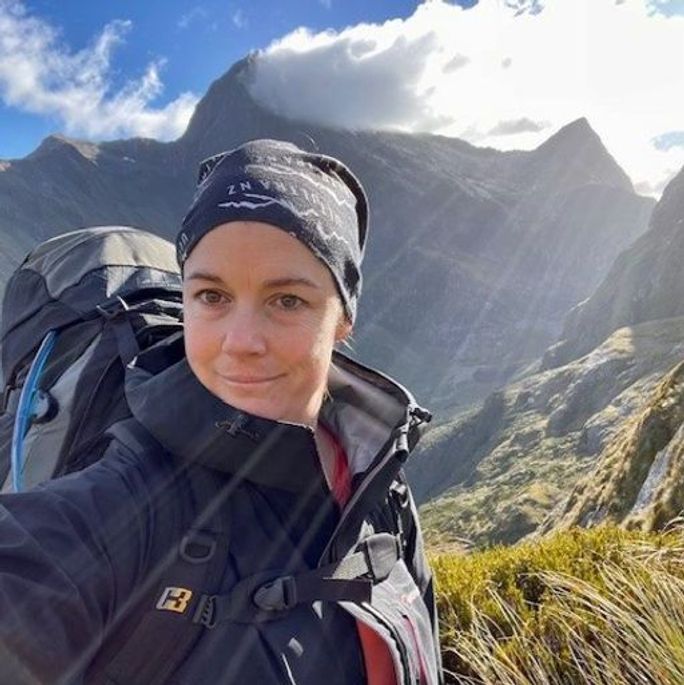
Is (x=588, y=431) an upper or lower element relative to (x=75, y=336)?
upper

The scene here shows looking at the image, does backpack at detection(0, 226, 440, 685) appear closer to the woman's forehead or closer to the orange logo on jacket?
the orange logo on jacket

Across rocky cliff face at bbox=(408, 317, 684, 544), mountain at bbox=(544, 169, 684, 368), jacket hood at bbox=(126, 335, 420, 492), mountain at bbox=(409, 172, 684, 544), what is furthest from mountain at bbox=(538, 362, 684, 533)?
mountain at bbox=(544, 169, 684, 368)

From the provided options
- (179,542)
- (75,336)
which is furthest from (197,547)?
(75,336)

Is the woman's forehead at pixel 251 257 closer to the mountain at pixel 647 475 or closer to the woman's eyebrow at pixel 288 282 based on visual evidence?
the woman's eyebrow at pixel 288 282

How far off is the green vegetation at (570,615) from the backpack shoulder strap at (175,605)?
7.66 ft

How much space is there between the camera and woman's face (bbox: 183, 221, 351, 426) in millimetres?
1926

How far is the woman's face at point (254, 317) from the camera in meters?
1.93

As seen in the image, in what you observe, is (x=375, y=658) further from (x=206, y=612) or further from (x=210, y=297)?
(x=210, y=297)

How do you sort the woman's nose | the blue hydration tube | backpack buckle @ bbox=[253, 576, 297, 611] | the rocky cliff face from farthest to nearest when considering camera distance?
the rocky cliff face, the blue hydration tube, the woman's nose, backpack buckle @ bbox=[253, 576, 297, 611]

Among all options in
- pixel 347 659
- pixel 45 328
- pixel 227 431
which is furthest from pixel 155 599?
pixel 45 328

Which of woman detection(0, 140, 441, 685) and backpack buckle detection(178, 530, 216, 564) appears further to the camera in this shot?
backpack buckle detection(178, 530, 216, 564)

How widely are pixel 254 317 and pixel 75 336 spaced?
136cm

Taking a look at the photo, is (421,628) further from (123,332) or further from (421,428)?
(123,332)

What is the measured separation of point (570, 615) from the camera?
11.8 feet
